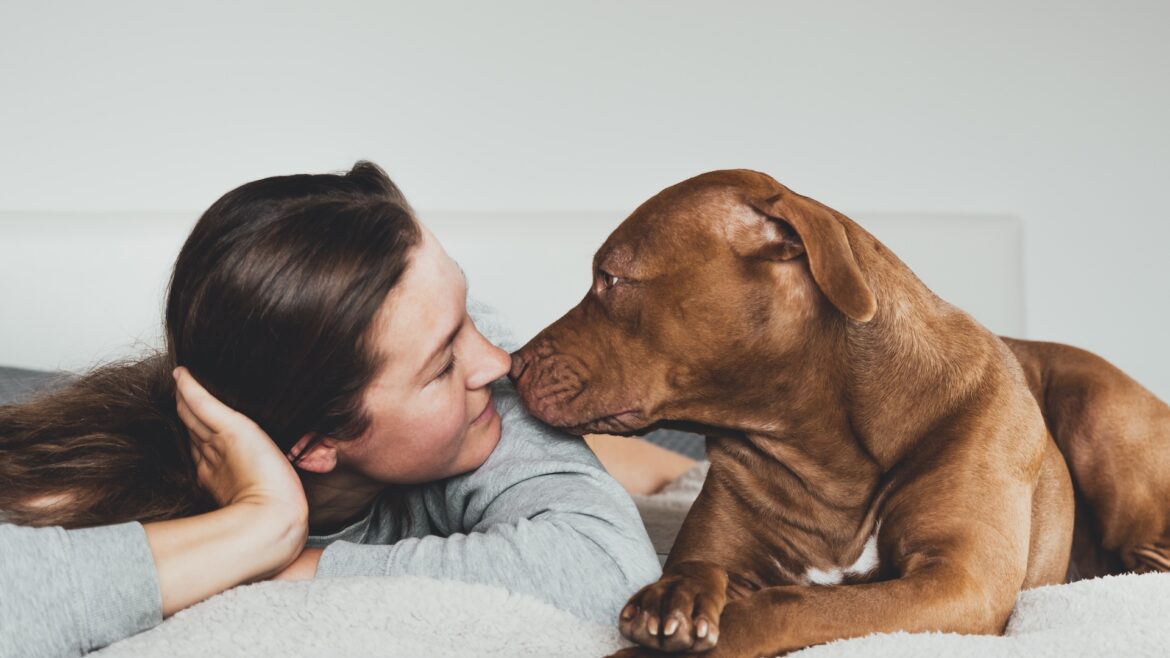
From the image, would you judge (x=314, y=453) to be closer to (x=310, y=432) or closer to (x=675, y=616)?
(x=310, y=432)

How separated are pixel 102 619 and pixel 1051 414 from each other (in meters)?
1.88

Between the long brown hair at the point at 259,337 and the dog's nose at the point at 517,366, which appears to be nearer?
the long brown hair at the point at 259,337

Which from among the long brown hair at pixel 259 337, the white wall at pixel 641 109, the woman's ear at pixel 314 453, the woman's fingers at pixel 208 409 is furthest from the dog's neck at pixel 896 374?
the white wall at pixel 641 109

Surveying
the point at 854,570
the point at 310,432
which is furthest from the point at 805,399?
the point at 310,432

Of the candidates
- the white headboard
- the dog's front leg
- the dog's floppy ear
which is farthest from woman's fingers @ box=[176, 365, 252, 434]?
the white headboard

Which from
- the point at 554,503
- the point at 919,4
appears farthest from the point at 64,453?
the point at 919,4

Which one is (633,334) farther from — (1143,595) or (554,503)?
(1143,595)

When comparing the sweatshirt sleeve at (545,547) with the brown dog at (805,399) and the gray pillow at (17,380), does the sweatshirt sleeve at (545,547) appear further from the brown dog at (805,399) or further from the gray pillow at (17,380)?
the gray pillow at (17,380)

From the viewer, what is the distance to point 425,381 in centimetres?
196

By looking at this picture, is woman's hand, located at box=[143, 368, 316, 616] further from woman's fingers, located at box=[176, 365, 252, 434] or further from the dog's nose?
the dog's nose

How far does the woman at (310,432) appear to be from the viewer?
5.96 ft

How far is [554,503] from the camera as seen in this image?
1946 mm

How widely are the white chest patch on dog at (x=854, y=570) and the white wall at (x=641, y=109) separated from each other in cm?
222

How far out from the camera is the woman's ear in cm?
197
